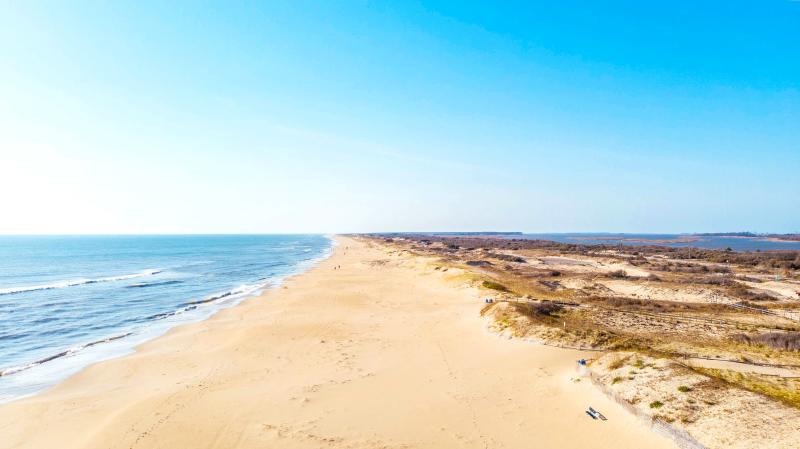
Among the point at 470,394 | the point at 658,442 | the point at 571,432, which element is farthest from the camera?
the point at 470,394

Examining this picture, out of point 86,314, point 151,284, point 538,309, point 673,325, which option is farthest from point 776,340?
point 151,284

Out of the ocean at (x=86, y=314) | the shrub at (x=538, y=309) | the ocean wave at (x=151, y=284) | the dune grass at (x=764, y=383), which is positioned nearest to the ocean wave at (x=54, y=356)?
the ocean at (x=86, y=314)

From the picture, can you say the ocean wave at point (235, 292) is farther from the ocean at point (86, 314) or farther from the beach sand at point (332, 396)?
the beach sand at point (332, 396)

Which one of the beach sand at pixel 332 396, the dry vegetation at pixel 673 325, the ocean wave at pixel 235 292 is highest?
the dry vegetation at pixel 673 325

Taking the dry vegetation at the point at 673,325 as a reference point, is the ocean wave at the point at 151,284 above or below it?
below

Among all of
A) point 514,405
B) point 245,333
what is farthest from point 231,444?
point 245,333

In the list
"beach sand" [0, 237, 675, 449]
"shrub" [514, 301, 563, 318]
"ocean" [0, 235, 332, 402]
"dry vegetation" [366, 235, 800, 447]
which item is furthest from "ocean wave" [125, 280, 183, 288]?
"shrub" [514, 301, 563, 318]

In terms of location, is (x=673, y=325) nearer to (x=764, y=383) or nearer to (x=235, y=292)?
(x=764, y=383)

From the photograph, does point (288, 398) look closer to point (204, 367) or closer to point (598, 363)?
point (204, 367)

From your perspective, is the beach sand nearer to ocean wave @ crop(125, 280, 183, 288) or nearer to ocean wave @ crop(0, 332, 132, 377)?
ocean wave @ crop(0, 332, 132, 377)
